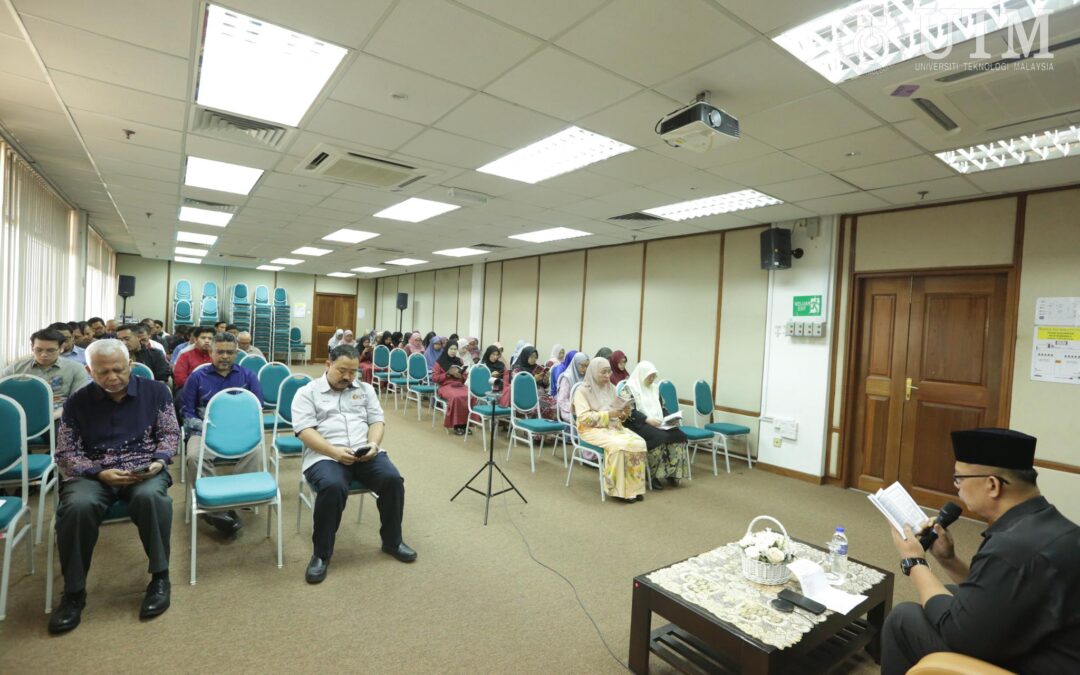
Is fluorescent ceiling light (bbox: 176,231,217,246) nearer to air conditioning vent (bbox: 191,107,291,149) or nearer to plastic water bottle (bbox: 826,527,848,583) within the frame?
air conditioning vent (bbox: 191,107,291,149)

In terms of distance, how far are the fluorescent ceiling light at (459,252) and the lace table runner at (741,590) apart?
7631 millimetres

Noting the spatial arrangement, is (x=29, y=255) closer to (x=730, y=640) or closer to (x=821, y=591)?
(x=730, y=640)

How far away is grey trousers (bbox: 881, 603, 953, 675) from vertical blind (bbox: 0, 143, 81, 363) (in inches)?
249

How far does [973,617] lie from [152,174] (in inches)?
267

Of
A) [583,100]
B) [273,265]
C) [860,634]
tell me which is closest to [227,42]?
[583,100]

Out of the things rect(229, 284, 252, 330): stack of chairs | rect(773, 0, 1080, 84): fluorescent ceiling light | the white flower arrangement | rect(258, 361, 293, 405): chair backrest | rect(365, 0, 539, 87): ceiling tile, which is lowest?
the white flower arrangement

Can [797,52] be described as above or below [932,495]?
above

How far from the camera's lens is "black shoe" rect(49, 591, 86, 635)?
2.34 metres

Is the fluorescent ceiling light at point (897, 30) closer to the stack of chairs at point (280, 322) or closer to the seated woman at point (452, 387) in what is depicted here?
the seated woman at point (452, 387)

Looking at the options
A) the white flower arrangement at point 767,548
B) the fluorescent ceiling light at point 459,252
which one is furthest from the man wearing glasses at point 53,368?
the fluorescent ceiling light at point 459,252

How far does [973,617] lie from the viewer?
1.55 meters

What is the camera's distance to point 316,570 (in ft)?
9.73

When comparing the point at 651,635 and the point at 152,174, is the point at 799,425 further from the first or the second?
the point at 152,174

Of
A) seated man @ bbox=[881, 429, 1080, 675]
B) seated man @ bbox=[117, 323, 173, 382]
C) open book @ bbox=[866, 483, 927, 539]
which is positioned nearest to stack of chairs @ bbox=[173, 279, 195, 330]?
seated man @ bbox=[117, 323, 173, 382]
